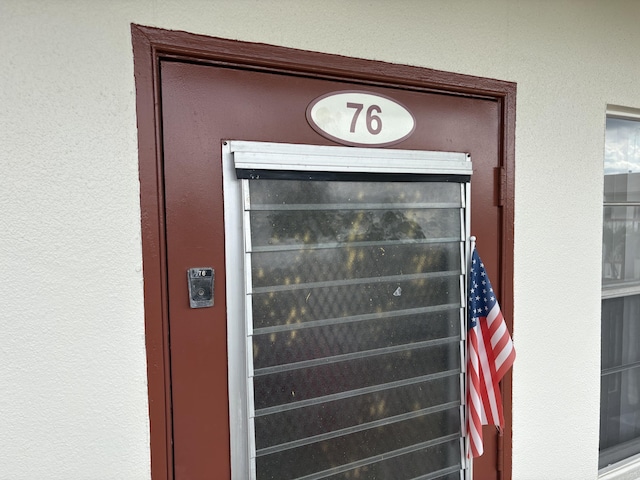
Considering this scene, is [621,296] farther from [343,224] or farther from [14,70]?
[14,70]

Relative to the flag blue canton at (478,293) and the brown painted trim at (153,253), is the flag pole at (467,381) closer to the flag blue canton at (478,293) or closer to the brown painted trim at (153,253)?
the flag blue canton at (478,293)

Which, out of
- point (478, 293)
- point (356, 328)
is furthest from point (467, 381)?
point (356, 328)

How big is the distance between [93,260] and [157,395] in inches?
16.6

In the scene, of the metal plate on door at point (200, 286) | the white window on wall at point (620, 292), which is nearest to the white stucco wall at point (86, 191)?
the metal plate on door at point (200, 286)

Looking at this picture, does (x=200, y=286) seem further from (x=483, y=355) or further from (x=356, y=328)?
(x=483, y=355)

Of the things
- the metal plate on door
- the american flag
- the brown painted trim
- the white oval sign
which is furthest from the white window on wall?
the brown painted trim

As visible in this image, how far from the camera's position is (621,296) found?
211 cm

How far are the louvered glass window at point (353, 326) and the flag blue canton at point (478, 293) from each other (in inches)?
1.4

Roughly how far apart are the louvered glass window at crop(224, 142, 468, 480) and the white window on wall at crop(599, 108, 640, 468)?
94 cm

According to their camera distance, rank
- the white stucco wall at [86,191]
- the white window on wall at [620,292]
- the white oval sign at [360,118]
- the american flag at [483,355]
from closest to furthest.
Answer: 1. the white stucco wall at [86,191]
2. the white oval sign at [360,118]
3. the american flag at [483,355]
4. the white window on wall at [620,292]

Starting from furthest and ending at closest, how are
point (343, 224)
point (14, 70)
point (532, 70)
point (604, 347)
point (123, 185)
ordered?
1. point (604, 347)
2. point (532, 70)
3. point (343, 224)
4. point (123, 185)
5. point (14, 70)

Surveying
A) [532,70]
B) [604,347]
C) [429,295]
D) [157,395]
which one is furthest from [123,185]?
[604,347]

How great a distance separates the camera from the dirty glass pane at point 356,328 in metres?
1.36

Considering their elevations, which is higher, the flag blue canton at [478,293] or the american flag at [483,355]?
the flag blue canton at [478,293]
